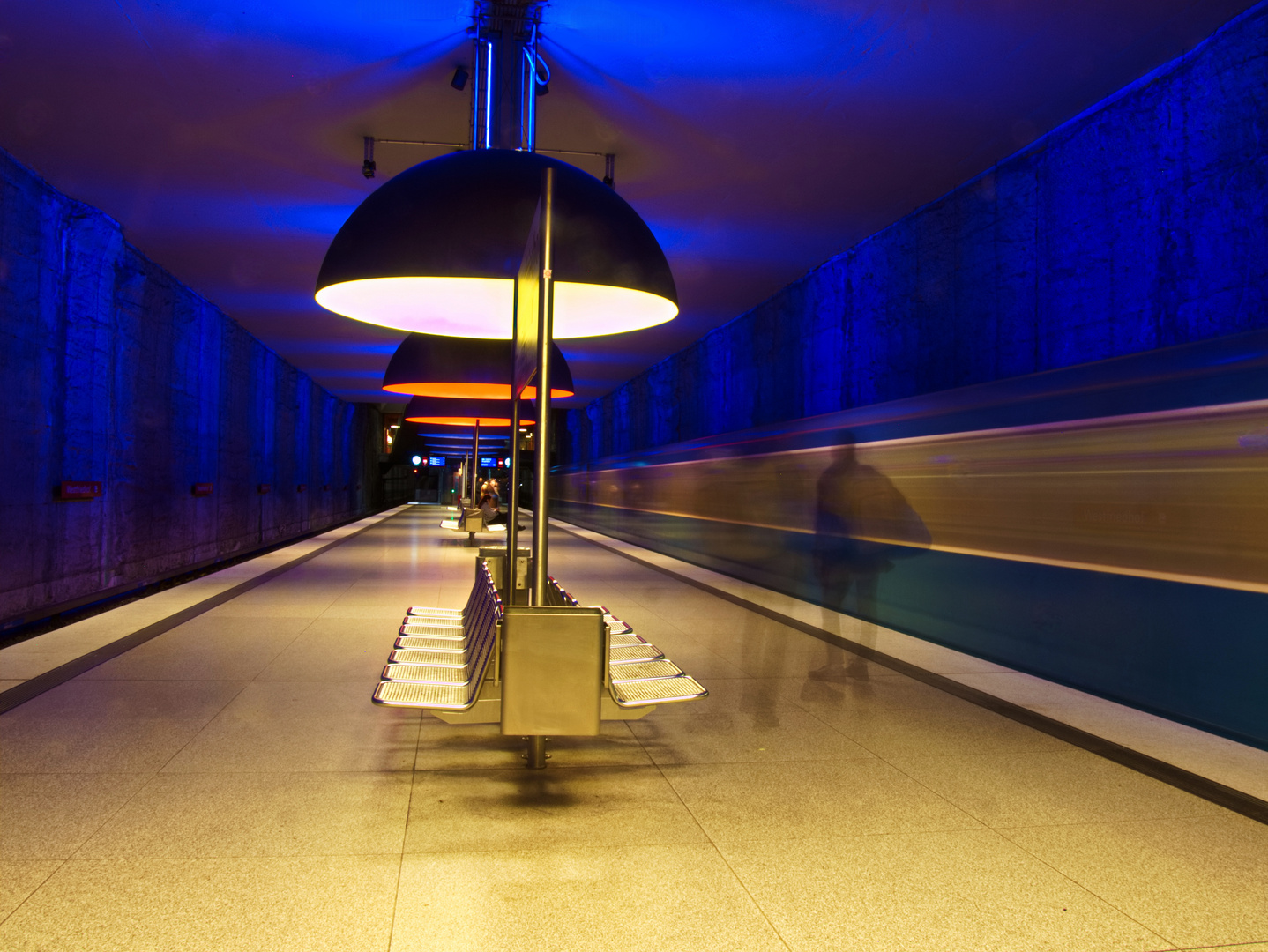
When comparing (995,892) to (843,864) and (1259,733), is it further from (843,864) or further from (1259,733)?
(1259,733)

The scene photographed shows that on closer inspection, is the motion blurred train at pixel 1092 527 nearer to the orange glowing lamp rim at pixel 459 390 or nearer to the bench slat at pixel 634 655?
the bench slat at pixel 634 655

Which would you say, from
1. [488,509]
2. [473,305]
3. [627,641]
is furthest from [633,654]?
[488,509]

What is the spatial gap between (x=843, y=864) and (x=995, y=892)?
0.47 metres

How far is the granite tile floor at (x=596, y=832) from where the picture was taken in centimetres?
260

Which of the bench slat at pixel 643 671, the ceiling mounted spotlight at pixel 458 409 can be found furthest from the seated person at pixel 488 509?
the bench slat at pixel 643 671

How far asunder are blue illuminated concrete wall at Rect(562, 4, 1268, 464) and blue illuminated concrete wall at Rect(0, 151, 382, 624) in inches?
360

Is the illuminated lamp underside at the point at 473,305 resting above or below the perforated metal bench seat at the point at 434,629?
above

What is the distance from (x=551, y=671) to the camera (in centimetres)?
366

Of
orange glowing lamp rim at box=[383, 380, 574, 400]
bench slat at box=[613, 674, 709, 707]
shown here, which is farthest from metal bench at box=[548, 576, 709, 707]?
orange glowing lamp rim at box=[383, 380, 574, 400]

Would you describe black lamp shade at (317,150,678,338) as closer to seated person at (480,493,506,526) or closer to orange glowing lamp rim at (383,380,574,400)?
orange glowing lamp rim at (383,380,574,400)

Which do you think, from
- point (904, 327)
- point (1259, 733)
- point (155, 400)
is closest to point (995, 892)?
point (1259, 733)

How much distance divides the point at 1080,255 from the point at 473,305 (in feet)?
16.1

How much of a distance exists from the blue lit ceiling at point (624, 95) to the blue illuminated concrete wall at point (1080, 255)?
28 cm

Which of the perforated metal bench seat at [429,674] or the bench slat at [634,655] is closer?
the perforated metal bench seat at [429,674]
